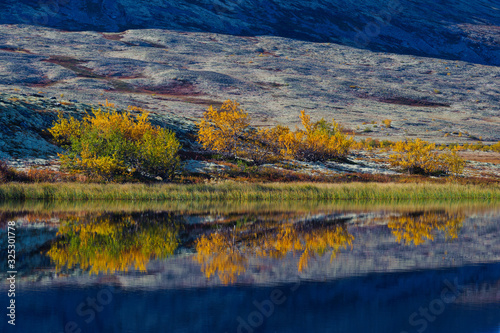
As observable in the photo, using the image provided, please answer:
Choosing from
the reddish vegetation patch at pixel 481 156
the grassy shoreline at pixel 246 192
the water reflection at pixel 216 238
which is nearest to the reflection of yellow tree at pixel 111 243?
the water reflection at pixel 216 238

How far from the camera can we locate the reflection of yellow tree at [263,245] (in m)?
16.1

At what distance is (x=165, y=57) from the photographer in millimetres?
128750

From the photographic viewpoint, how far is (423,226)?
25672mm

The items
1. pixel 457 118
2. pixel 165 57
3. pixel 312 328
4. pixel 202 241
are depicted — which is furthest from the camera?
pixel 165 57

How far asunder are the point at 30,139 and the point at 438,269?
35854 mm

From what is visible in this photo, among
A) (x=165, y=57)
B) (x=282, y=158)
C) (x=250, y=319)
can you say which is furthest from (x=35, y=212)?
(x=165, y=57)

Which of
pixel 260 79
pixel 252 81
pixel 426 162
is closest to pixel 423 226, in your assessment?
pixel 426 162

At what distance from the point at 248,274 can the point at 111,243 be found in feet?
20.7

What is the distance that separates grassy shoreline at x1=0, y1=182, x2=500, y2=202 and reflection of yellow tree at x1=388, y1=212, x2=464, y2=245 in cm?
776

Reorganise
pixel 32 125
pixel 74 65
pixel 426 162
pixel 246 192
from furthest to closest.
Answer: pixel 74 65, pixel 426 162, pixel 32 125, pixel 246 192

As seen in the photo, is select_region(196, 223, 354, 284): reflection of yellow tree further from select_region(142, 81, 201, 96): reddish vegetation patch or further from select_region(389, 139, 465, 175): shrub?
select_region(142, 81, 201, 96): reddish vegetation patch

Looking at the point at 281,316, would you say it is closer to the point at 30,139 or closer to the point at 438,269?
the point at 438,269

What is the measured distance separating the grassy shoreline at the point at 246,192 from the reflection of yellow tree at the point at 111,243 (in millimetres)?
8484

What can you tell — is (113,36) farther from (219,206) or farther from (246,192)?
(219,206)
